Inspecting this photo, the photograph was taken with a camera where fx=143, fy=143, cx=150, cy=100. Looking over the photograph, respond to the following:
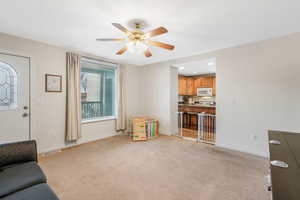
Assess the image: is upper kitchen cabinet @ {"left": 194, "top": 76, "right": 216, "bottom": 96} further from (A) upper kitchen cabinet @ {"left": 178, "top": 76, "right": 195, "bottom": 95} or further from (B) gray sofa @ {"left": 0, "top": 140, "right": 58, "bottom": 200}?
(B) gray sofa @ {"left": 0, "top": 140, "right": 58, "bottom": 200}

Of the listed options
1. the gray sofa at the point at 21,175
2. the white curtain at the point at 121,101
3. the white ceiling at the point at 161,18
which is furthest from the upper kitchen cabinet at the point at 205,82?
the gray sofa at the point at 21,175

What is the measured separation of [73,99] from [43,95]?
0.61 m

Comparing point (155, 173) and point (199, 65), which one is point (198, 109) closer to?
point (199, 65)

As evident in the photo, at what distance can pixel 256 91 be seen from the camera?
310 centimetres

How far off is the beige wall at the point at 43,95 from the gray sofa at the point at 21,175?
5.10ft

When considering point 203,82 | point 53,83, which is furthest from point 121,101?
point 203,82

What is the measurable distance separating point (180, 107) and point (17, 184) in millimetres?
5718

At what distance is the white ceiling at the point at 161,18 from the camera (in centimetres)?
187

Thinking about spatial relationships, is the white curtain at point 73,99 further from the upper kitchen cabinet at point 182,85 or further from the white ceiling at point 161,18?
the upper kitchen cabinet at point 182,85

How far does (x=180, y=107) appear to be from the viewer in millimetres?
6406

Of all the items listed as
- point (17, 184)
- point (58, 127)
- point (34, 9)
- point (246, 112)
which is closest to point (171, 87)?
point (246, 112)

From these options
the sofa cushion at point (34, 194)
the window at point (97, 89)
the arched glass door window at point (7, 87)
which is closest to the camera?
the sofa cushion at point (34, 194)

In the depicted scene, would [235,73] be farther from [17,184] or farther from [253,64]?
[17,184]

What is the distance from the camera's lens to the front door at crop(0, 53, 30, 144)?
8.97ft
